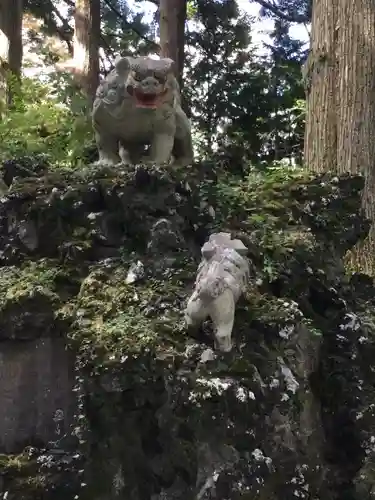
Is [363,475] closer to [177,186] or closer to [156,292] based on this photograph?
[156,292]

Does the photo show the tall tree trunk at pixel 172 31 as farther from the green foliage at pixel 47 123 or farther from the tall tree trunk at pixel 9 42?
the tall tree trunk at pixel 9 42

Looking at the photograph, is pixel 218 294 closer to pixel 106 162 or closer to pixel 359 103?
pixel 106 162

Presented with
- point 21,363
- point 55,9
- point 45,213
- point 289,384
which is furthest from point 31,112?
point 289,384

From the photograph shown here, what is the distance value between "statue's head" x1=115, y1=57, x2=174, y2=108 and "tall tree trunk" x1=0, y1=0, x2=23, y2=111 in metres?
4.88

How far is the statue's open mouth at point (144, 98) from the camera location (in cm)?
334

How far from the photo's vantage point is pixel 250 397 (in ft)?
7.97

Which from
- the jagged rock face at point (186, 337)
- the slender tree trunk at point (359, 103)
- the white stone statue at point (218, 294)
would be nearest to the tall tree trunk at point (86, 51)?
the slender tree trunk at point (359, 103)

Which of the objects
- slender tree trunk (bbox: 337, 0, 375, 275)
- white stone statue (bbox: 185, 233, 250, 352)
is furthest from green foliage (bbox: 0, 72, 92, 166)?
white stone statue (bbox: 185, 233, 250, 352)

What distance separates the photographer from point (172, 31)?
27.8 feet

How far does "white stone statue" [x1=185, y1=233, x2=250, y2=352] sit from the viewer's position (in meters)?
2.45

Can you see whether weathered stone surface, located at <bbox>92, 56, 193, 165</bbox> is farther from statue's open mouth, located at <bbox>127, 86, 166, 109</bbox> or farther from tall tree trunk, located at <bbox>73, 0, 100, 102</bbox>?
tall tree trunk, located at <bbox>73, 0, 100, 102</bbox>

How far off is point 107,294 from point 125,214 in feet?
1.56

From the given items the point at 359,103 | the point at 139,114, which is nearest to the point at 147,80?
the point at 139,114

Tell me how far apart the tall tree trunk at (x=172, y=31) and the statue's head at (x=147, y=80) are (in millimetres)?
5104
